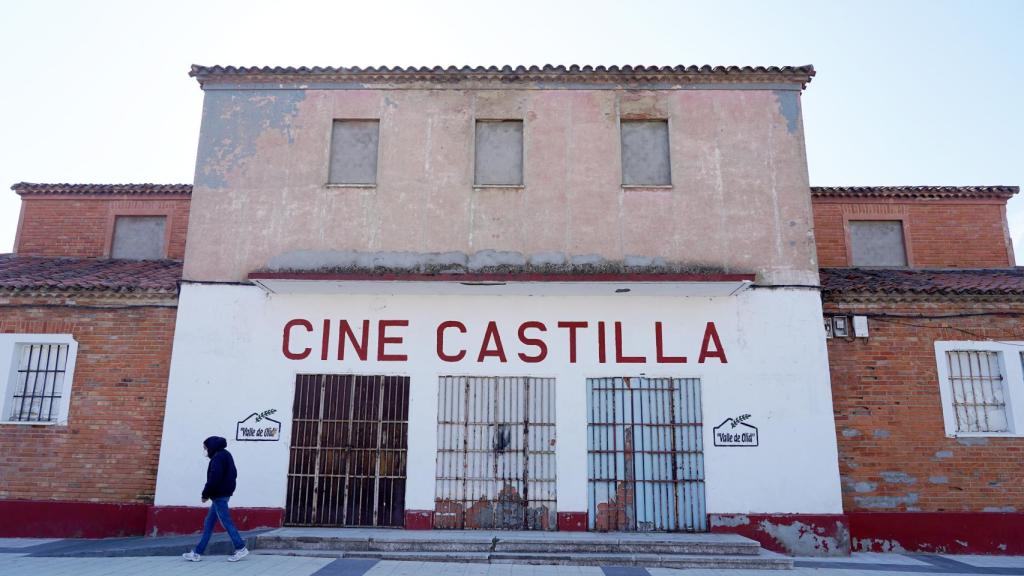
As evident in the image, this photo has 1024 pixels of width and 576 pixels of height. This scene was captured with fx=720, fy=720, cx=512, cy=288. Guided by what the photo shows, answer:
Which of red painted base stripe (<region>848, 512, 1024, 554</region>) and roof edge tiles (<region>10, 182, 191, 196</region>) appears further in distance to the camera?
roof edge tiles (<region>10, 182, 191, 196</region>)

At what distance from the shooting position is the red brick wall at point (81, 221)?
51.3 feet

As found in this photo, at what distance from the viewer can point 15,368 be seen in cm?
1130

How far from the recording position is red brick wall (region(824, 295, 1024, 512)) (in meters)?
10.6

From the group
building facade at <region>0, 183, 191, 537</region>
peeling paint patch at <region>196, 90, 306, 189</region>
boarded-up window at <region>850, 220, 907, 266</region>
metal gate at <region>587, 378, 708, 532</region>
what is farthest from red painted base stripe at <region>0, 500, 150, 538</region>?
boarded-up window at <region>850, 220, 907, 266</region>

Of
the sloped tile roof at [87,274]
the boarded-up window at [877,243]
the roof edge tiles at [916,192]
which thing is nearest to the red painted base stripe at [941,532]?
the boarded-up window at [877,243]

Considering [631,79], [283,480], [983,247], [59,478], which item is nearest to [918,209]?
[983,247]

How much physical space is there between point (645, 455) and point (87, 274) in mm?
10047

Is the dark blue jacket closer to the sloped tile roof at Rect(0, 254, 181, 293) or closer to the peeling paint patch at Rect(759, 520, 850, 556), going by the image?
the sloped tile roof at Rect(0, 254, 181, 293)

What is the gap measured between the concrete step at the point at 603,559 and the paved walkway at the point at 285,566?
0.17 metres

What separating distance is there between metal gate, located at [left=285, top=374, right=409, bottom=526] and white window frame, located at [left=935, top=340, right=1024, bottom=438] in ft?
26.7

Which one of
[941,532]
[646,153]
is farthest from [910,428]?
[646,153]

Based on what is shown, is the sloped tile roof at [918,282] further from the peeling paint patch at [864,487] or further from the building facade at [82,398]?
the building facade at [82,398]

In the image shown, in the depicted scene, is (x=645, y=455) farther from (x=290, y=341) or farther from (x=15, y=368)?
(x=15, y=368)

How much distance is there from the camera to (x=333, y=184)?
11469 millimetres
